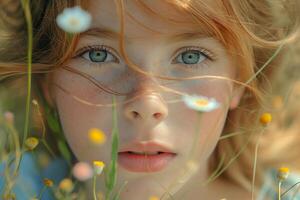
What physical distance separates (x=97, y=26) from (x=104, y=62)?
76 millimetres

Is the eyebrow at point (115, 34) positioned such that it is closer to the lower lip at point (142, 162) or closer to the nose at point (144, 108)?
the nose at point (144, 108)

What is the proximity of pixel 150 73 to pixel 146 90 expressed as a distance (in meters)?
0.03

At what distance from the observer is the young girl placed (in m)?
1.16

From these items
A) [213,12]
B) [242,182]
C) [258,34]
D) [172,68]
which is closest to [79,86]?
[172,68]

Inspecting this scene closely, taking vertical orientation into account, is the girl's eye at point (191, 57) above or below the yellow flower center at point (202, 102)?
above

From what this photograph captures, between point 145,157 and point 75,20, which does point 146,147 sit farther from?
point 75,20

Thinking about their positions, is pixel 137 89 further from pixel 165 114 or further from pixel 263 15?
pixel 263 15

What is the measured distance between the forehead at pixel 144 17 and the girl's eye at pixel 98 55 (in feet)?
0.22

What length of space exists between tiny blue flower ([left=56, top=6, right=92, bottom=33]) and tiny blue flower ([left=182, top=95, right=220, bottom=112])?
21cm

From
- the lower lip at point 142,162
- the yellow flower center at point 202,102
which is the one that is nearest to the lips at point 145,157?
the lower lip at point 142,162

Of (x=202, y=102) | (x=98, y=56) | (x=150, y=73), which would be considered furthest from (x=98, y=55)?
(x=202, y=102)

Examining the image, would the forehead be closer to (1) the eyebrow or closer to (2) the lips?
(1) the eyebrow

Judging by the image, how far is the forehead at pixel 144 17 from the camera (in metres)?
1.15

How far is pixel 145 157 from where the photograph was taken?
1.19 meters
